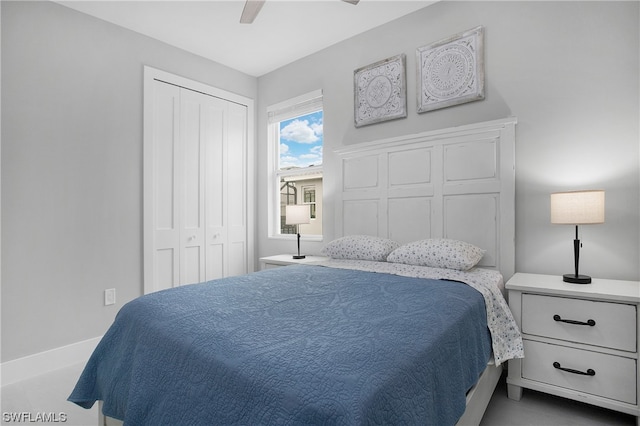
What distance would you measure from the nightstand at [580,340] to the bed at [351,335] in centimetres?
17

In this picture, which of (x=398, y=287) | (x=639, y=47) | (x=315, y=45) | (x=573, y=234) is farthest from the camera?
(x=315, y=45)

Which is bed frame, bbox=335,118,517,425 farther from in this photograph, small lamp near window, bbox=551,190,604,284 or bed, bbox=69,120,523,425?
small lamp near window, bbox=551,190,604,284

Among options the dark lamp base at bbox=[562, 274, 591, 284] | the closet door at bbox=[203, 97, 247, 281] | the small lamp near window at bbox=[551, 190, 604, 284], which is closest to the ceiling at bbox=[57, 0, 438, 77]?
the closet door at bbox=[203, 97, 247, 281]

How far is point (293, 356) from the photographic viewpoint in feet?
2.90

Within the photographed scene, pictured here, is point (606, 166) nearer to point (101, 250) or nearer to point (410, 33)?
point (410, 33)

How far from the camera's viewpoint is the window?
3.60 m

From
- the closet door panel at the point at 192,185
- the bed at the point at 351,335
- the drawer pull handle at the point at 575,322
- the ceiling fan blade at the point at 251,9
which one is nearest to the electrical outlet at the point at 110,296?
the closet door panel at the point at 192,185

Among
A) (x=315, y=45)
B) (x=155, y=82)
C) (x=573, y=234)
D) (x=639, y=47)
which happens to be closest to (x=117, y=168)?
(x=155, y=82)

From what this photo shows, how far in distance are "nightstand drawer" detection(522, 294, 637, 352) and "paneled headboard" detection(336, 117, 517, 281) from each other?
44 centimetres

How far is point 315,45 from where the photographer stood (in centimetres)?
331

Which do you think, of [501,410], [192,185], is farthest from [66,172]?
[501,410]

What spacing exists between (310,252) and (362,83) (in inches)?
69.3

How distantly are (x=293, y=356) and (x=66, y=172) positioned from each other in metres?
2.61

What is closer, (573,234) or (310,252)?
(573,234)
